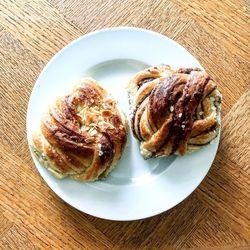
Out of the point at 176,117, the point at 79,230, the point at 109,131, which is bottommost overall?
the point at 79,230

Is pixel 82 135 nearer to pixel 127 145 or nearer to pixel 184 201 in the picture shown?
pixel 127 145

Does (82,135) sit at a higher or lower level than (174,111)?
lower

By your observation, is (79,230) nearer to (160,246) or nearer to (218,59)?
(160,246)

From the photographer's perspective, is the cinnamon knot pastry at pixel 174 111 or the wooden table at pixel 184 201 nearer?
the cinnamon knot pastry at pixel 174 111

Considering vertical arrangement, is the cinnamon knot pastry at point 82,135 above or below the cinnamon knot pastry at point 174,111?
below

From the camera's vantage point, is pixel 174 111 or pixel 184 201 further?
pixel 184 201

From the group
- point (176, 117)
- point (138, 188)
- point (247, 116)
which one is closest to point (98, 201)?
point (138, 188)

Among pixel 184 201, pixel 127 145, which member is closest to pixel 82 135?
pixel 127 145
